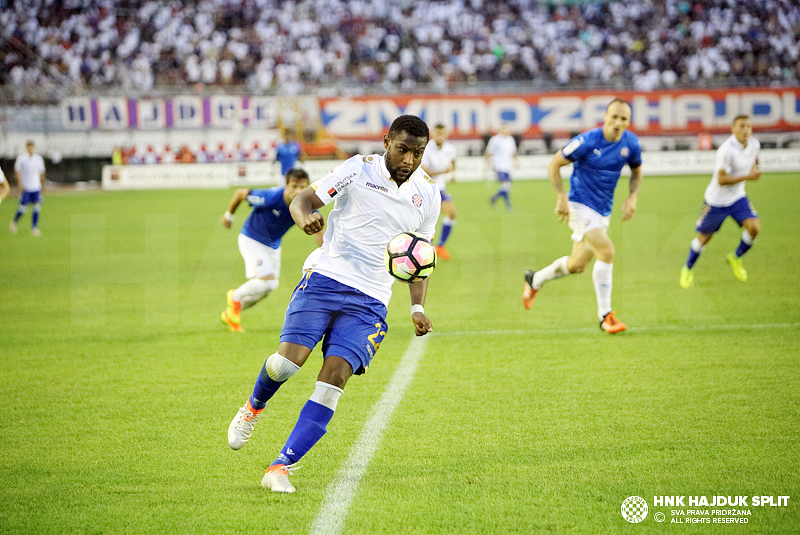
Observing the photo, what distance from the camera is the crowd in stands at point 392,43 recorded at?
35.7m

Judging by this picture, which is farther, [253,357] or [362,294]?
[253,357]

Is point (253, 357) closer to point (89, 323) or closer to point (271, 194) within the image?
point (271, 194)

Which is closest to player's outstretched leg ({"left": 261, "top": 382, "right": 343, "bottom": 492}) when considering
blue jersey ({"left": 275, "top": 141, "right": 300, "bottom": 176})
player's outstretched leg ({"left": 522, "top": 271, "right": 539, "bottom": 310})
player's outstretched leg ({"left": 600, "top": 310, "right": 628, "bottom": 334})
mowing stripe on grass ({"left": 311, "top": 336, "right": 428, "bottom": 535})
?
mowing stripe on grass ({"left": 311, "top": 336, "right": 428, "bottom": 535})

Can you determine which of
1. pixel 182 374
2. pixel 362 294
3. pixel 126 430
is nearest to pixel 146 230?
pixel 182 374

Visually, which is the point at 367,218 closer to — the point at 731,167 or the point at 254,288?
the point at 254,288

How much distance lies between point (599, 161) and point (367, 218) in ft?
13.6

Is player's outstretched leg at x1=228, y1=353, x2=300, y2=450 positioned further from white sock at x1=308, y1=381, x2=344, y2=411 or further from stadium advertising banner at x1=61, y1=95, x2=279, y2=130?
stadium advertising banner at x1=61, y1=95, x2=279, y2=130

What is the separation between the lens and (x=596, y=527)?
375 cm

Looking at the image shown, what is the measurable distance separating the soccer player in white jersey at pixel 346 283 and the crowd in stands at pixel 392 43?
1220 inches

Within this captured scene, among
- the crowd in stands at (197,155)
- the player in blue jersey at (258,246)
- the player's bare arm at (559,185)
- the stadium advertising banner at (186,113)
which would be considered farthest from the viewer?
the stadium advertising banner at (186,113)

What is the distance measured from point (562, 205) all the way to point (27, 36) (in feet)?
122

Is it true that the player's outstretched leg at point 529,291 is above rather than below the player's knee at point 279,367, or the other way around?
below

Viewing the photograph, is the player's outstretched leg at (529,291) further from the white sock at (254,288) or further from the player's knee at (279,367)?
the player's knee at (279,367)

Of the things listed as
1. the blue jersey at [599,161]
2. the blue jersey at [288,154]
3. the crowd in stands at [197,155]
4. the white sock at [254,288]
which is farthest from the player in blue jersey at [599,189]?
the crowd in stands at [197,155]
